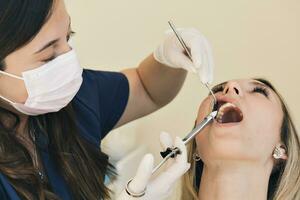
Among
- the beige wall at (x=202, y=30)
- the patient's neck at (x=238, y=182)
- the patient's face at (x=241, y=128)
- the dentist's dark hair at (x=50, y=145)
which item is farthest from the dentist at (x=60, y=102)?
the beige wall at (x=202, y=30)

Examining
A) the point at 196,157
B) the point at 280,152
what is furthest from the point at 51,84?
the point at 280,152

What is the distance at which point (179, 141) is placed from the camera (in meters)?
1.22

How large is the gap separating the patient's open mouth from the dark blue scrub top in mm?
334

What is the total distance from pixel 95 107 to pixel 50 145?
0.19 m

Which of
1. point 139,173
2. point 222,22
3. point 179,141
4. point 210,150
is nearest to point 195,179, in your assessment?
point 210,150

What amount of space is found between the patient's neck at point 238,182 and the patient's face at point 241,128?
3cm

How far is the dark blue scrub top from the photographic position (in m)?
1.25

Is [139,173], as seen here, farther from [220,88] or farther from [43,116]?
[220,88]

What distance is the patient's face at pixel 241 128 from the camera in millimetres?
1318

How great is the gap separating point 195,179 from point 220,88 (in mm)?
329

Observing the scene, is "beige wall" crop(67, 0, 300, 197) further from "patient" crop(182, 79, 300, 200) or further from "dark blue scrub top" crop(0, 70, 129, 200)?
"dark blue scrub top" crop(0, 70, 129, 200)

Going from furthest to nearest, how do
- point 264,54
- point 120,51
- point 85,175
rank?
point 120,51 → point 264,54 → point 85,175

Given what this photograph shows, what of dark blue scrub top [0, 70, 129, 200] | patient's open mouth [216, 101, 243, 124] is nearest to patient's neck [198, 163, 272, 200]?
patient's open mouth [216, 101, 243, 124]

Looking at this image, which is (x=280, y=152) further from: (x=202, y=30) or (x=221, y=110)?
(x=202, y=30)
